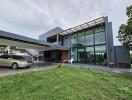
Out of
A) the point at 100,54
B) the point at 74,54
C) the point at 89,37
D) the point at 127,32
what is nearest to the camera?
the point at 127,32

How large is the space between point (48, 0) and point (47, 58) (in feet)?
65.4

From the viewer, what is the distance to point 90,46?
1838 centimetres

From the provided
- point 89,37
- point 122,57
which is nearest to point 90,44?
point 89,37

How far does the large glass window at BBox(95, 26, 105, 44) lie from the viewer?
55.4 feet

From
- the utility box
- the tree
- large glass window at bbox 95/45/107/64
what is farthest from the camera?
large glass window at bbox 95/45/107/64

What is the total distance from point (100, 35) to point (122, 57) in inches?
191

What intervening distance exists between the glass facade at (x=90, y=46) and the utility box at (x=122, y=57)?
1693 millimetres

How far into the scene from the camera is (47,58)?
28.8m

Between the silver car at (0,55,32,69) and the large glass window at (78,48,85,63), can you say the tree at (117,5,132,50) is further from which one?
the silver car at (0,55,32,69)

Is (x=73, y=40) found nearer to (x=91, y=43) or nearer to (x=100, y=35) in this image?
(x=91, y=43)

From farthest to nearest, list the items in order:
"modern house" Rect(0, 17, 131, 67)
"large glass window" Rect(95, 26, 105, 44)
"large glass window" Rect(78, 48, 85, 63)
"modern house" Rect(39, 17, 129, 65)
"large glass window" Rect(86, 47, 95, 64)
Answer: "large glass window" Rect(78, 48, 85, 63), "large glass window" Rect(86, 47, 95, 64), "large glass window" Rect(95, 26, 105, 44), "modern house" Rect(39, 17, 129, 65), "modern house" Rect(0, 17, 131, 67)

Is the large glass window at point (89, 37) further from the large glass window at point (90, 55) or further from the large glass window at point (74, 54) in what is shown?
the large glass window at point (74, 54)

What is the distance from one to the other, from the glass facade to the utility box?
5.55ft

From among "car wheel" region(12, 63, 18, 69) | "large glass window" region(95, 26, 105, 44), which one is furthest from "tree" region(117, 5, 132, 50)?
"car wheel" region(12, 63, 18, 69)
